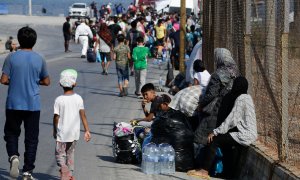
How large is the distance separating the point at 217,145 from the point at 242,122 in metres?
0.42

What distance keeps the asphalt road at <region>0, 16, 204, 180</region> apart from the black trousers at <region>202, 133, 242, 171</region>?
1.21 feet

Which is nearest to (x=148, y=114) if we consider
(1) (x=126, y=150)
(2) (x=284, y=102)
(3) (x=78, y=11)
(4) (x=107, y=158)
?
(4) (x=107, y=158)

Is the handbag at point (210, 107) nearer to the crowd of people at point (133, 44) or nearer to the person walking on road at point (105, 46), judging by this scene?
the crowd of people at point (133, 44)

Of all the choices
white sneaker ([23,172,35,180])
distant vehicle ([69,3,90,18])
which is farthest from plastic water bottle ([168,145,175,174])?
distant vehicle ([69,3,90,18])

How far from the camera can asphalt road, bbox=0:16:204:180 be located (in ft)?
35.7

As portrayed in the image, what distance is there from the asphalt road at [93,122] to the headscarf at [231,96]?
87 cm

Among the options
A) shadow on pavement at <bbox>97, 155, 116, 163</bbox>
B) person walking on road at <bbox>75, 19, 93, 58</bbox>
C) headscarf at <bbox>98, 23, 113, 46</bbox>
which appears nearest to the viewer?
shadow on pavement at <bbox>97, 155, 116, 163</bbox>

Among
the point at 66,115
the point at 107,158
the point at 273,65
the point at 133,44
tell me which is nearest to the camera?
the point at 66,115

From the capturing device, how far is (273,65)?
33.0 feet

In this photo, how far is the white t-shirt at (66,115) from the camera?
948 centimetres

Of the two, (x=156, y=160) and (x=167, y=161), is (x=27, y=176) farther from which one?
(x=167, y=161)

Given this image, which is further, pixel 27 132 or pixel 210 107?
pixel 210 107

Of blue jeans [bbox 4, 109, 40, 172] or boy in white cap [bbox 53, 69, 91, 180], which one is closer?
boy in white cap [bbox 53, 69, 91, 180]

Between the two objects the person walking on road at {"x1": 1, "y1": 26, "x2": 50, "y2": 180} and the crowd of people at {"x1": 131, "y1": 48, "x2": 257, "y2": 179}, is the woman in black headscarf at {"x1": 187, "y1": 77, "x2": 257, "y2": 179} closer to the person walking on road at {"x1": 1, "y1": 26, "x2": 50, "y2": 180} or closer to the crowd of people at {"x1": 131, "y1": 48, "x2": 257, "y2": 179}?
the crowd of people at {"x1": 131, "y1": 48, "x2": 257, "y2": 179}
